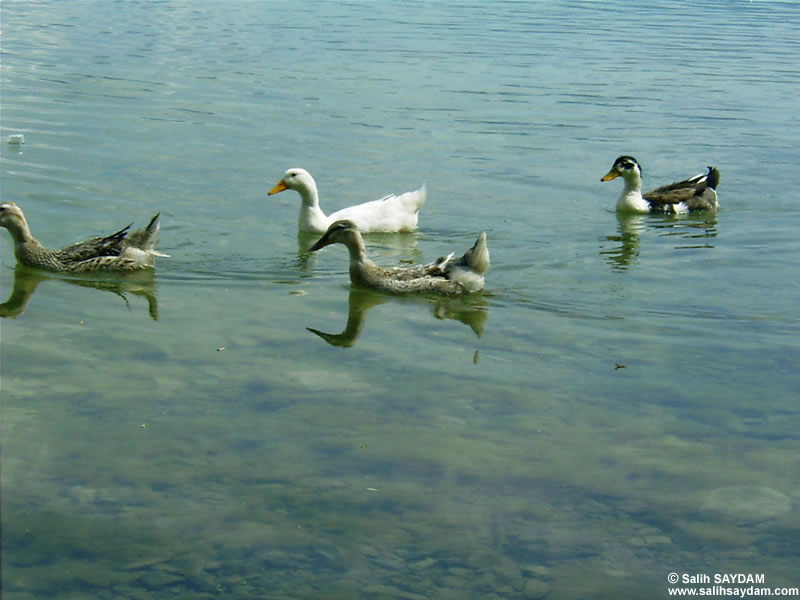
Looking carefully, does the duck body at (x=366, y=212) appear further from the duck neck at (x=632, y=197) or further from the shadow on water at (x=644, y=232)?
the duck neck at (x=632, y=197)

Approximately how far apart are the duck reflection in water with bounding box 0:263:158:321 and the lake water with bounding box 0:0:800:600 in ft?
0.20

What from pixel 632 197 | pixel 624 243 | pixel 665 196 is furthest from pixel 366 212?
pixel 665 196

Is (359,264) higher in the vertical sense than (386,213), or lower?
lower

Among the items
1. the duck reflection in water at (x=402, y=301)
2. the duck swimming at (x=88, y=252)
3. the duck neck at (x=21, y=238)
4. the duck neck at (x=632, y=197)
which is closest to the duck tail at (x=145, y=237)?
the duck swimming at (x=88, y=252)

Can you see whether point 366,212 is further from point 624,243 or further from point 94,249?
point 94,249

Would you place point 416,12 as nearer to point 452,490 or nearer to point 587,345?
point 587,345

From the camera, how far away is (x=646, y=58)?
32.6 metres

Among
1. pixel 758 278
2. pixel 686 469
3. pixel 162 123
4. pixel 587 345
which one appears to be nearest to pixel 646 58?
pixel 162 123

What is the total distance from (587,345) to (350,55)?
2308cm

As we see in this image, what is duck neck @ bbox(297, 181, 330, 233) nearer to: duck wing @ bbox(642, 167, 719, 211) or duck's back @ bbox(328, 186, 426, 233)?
duck's back @ bbox(328, 186, 426, 233)

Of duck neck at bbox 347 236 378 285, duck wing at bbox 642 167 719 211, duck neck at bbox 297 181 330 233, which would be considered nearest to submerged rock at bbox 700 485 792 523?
duck neck at bbox 347 236 378 285

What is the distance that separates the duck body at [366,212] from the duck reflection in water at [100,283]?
116 inches

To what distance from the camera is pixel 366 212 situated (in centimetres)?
1430

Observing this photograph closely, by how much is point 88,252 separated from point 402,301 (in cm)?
342
